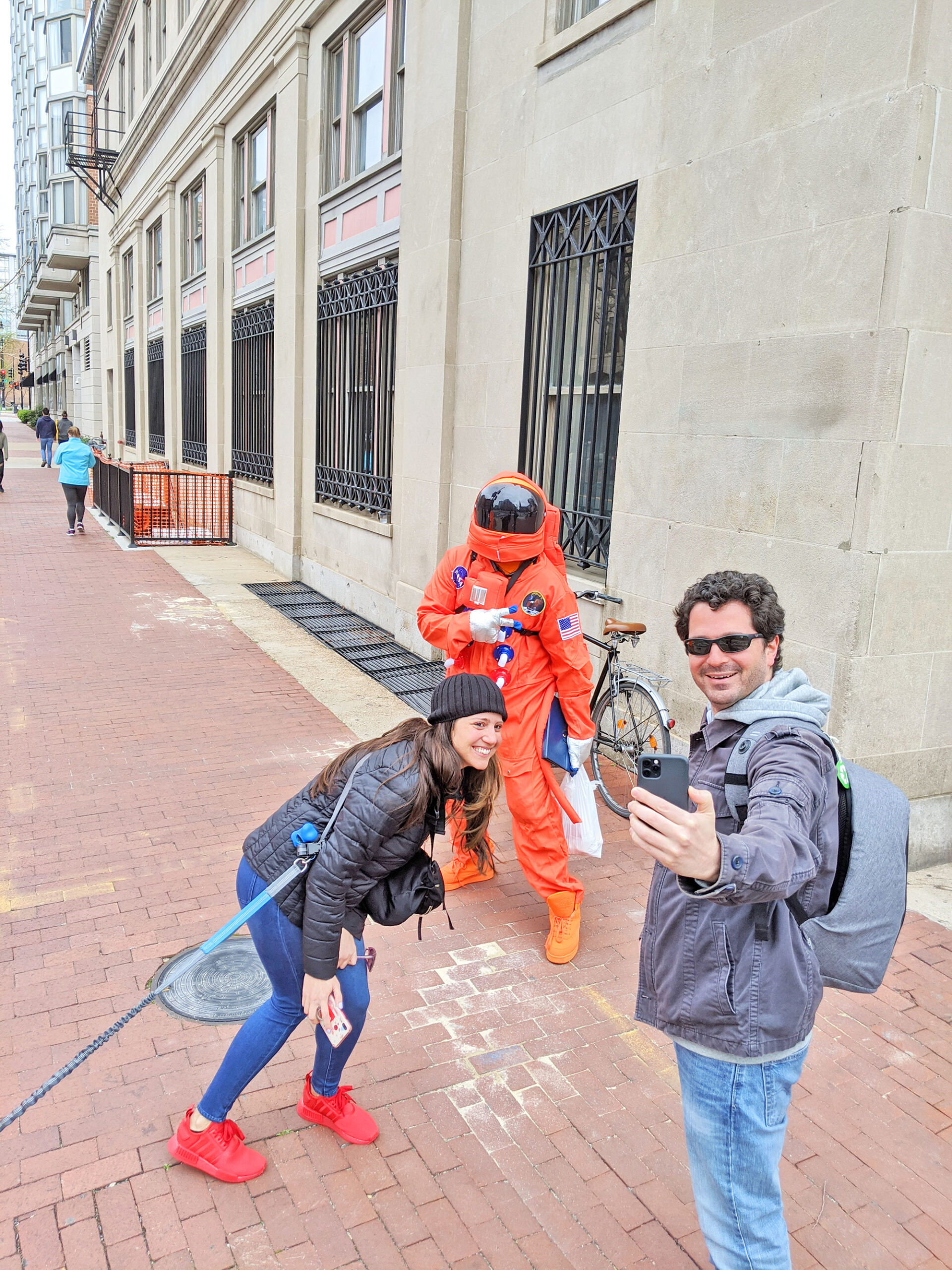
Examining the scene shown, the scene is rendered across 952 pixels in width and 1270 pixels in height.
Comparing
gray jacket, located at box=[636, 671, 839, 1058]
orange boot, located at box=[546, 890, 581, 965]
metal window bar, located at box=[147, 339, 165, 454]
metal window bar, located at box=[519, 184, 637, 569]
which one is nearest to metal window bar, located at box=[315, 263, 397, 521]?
metal window bar, located at box=[519, 184, 637, 569]

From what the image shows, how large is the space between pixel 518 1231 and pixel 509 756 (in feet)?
6.60

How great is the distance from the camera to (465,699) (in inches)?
104

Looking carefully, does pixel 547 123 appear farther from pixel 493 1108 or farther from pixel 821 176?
pixel 493 1108

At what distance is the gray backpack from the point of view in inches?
76.1

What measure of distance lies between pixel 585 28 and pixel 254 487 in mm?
10280

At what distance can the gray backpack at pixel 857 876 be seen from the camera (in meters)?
1.93

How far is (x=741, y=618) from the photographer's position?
211 cm

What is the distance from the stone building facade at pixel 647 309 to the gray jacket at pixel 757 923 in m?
3.10

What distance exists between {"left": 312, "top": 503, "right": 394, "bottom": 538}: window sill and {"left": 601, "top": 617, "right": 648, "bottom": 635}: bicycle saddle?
4887mm

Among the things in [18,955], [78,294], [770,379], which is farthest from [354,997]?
[78,294]

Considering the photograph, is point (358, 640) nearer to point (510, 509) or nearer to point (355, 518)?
point (355, 518)

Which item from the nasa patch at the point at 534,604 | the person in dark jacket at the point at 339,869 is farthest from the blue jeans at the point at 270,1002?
the nasa patch at the point at 534,604

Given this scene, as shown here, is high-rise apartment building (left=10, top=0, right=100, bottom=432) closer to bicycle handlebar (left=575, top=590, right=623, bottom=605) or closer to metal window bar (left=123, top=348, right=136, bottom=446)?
metal window bar (left=123, top=348, right=136, bottom=446)

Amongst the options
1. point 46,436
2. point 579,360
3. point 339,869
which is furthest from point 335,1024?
point 46,436
